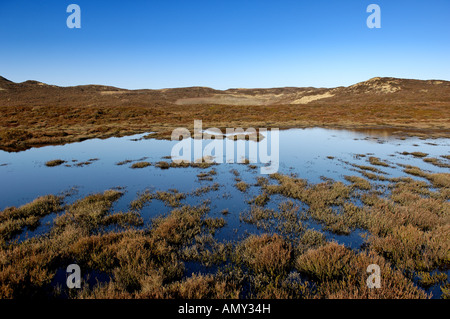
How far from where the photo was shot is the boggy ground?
423 centimetres

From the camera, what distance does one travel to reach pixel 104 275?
192 inches

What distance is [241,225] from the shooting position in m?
7.24

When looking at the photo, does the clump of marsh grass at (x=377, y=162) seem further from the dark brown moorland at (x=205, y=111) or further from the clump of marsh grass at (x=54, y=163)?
the clump of marsh grass at (x=54, y=163)

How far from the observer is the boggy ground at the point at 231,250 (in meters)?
4.23

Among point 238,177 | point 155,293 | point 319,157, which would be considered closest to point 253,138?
point 319,157

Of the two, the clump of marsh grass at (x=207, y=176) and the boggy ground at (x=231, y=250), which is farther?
the clump of marsh grass at (x=207, y=176)

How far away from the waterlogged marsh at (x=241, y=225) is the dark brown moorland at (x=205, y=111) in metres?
18.5

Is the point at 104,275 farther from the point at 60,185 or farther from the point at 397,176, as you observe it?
the point at 397,176

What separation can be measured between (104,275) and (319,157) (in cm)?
1706

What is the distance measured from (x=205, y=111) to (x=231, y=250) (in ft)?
200

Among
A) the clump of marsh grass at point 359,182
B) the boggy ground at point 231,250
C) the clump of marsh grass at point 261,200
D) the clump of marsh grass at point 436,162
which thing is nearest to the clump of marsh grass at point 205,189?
the boggy ground at point 231,250

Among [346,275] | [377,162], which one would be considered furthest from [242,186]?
[377,162]

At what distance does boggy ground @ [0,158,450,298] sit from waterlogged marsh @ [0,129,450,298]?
3cm

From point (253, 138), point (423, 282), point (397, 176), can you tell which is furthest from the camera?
point (253, 138)
